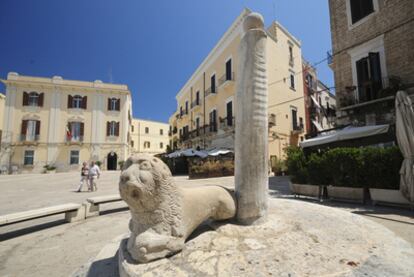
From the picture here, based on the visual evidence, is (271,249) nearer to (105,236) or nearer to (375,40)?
(105,236)

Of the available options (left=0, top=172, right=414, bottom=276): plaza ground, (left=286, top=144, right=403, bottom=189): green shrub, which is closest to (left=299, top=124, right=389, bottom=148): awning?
(left=286, top=144, right=403, bottom=189): green shrub

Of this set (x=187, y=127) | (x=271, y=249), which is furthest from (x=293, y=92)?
(x=271, y=249)

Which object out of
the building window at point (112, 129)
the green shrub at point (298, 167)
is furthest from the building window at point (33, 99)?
the green shrub at point (298, 167)

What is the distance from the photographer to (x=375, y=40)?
9688 mm

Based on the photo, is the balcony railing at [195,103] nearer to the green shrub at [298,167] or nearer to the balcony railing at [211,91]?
the balcony railing at [211,91]

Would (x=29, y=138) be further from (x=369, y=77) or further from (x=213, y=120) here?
(x=369, y=77)

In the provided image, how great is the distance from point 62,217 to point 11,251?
2.22 m

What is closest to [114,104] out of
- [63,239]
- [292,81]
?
[292,81]

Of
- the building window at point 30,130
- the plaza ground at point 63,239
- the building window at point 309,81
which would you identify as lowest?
the plaza ground at point 63,239

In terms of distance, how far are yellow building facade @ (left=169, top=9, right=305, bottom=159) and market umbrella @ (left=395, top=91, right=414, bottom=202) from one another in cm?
1078

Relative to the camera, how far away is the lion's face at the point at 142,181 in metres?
→ 1.62

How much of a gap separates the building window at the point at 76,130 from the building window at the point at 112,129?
290 centimetres

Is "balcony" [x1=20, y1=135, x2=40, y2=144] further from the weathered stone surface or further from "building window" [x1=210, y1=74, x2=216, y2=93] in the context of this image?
the weathered stone surface

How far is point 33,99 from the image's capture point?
947 inches
